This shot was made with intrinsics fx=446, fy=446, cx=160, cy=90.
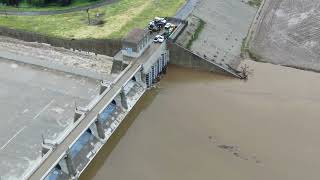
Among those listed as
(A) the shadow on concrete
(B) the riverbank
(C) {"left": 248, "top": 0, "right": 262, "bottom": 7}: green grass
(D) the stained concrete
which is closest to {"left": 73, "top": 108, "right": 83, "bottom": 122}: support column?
(D) the stained concrete

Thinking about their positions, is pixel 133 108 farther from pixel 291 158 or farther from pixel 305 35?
pixel 305 35

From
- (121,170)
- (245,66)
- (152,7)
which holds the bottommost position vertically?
(121,170)

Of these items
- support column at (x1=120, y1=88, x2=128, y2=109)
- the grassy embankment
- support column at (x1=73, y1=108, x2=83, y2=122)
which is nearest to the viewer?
support column at (x1=73, y1=108, x2=83, y2=122)

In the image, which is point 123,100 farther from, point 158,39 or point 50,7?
point 50,7

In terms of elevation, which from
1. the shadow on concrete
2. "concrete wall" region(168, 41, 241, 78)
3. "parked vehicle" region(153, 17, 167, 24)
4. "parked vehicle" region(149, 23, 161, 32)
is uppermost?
"parked vehicle" region(153, 17, 167, 24)

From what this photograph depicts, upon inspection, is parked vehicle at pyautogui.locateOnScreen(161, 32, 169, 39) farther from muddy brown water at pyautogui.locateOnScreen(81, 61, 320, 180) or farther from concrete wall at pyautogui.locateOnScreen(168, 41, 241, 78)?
muddy brown water at pyautogui.locateOnScreen(81, 61, 320, 180)

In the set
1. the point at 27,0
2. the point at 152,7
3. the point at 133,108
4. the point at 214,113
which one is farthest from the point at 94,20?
the point at 214,113
